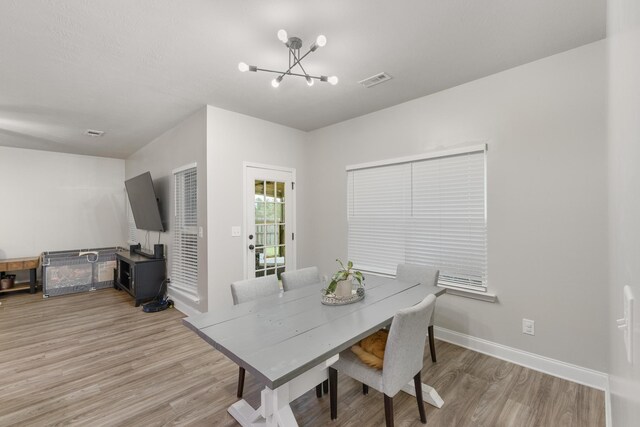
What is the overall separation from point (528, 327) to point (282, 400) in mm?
2281

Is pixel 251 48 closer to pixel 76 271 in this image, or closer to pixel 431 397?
pixel 431 397

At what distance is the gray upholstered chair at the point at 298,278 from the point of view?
2621 mm

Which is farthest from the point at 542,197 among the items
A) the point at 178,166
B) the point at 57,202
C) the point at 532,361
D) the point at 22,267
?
the point at 57,202

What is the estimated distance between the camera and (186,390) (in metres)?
2.25

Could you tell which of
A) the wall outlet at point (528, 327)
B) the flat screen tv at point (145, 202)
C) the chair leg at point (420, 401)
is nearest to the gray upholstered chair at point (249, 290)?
the chair leg at point (420, 401)

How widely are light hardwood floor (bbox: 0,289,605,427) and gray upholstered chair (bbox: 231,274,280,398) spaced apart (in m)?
0.18

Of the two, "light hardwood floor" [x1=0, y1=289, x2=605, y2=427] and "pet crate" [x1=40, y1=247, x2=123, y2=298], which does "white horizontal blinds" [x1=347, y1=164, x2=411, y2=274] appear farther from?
"pet crate" [x1=40, y1=247, x2=123, y2=298]

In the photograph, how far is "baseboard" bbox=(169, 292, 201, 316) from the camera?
3.77m

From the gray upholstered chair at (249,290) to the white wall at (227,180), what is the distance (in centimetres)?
127

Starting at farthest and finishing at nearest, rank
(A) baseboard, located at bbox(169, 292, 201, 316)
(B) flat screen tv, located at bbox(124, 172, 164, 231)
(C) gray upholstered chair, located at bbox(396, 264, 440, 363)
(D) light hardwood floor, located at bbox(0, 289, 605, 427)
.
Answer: (B) flat screen tv, located at bbox(124, 172, 164, 231) < (A) baseboard, located at bbox(169, 292, 201, 316) < (C) gray upholstered chair, located at bbox(396, 264, 440, 363) < (D) light hardwood floor, located at bbox(0, 289, 605, 427)

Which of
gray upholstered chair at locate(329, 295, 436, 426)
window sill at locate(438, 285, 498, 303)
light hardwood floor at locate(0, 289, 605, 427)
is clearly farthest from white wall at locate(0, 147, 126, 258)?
window sill at locate(438, 285, 498, 303)

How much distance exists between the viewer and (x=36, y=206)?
559 centimetres

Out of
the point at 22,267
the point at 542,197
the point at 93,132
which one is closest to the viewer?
the point at 542,197

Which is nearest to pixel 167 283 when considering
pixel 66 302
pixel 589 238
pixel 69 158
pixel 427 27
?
pixel 66 302
